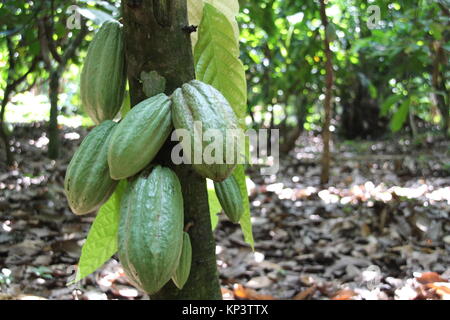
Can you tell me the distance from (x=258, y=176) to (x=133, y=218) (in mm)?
3354

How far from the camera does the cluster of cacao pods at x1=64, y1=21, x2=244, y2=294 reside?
2.17 feet

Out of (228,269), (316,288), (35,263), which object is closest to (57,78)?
(35,263)

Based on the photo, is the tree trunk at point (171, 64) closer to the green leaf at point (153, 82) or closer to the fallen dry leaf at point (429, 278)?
the green leaf at point (153, 82)

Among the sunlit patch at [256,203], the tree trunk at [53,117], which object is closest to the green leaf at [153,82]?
the sunlit patch at [256,203]

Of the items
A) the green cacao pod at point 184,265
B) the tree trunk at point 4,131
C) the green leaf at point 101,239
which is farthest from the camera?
the tree trunk at point 4,131

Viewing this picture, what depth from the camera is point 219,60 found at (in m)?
0.90

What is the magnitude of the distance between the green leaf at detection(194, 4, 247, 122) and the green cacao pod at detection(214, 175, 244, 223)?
5.8 inches

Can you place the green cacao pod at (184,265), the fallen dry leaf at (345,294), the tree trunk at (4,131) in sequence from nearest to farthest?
1. the green cacao pod at (184,265)
2. the fallen dry leaf at (345,294)
3. the tree trunk at (4,131)

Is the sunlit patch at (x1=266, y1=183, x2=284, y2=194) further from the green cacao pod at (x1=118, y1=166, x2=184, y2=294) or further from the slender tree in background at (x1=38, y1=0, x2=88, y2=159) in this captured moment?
the green cacao pod at (x1=118, y1=166, x2=184, y2=294)

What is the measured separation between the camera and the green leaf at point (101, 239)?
2.85 feet

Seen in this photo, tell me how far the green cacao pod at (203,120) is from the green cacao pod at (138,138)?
24 millimetres

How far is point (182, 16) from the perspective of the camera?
0.79m

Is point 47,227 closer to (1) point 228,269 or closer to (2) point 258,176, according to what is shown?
(1) point 228,269

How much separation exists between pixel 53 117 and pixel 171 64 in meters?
2.78
